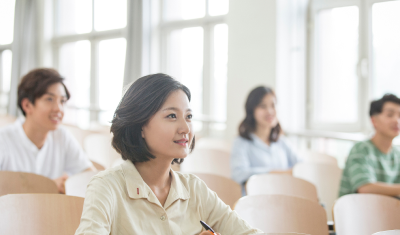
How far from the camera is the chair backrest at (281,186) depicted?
2.21m

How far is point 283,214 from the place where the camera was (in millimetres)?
1674

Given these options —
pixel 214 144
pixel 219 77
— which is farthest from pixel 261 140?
pixel 219 77

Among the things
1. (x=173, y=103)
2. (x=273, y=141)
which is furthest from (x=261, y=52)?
(x=173, y=103)

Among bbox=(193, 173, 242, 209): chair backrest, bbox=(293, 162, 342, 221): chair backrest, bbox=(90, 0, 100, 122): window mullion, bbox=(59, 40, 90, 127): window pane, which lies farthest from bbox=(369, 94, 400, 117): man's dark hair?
bbox=(59, 40, 90, 127): window pane

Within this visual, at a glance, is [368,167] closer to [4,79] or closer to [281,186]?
[281,186]

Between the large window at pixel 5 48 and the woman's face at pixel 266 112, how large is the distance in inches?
348

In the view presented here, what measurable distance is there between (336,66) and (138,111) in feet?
12.3

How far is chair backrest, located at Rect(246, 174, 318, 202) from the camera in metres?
2.21

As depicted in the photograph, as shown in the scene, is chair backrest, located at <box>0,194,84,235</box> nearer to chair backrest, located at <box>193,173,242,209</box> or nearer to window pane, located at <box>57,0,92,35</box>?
chair backrest, located at <box>193,173,242,209</box>

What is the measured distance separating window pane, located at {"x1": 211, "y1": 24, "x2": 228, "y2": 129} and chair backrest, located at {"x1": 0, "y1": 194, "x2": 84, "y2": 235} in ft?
13.7

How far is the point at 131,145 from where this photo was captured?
49.4 inches

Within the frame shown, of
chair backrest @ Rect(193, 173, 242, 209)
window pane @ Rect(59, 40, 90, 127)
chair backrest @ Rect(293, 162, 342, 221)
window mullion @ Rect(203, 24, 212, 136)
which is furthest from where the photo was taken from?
window pane @ Rect(59, 40, 90, 127)

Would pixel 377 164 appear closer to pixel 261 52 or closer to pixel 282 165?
pixel 282 165

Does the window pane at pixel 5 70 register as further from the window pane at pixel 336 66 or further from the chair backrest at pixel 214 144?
the window pane at pixel 336 66
